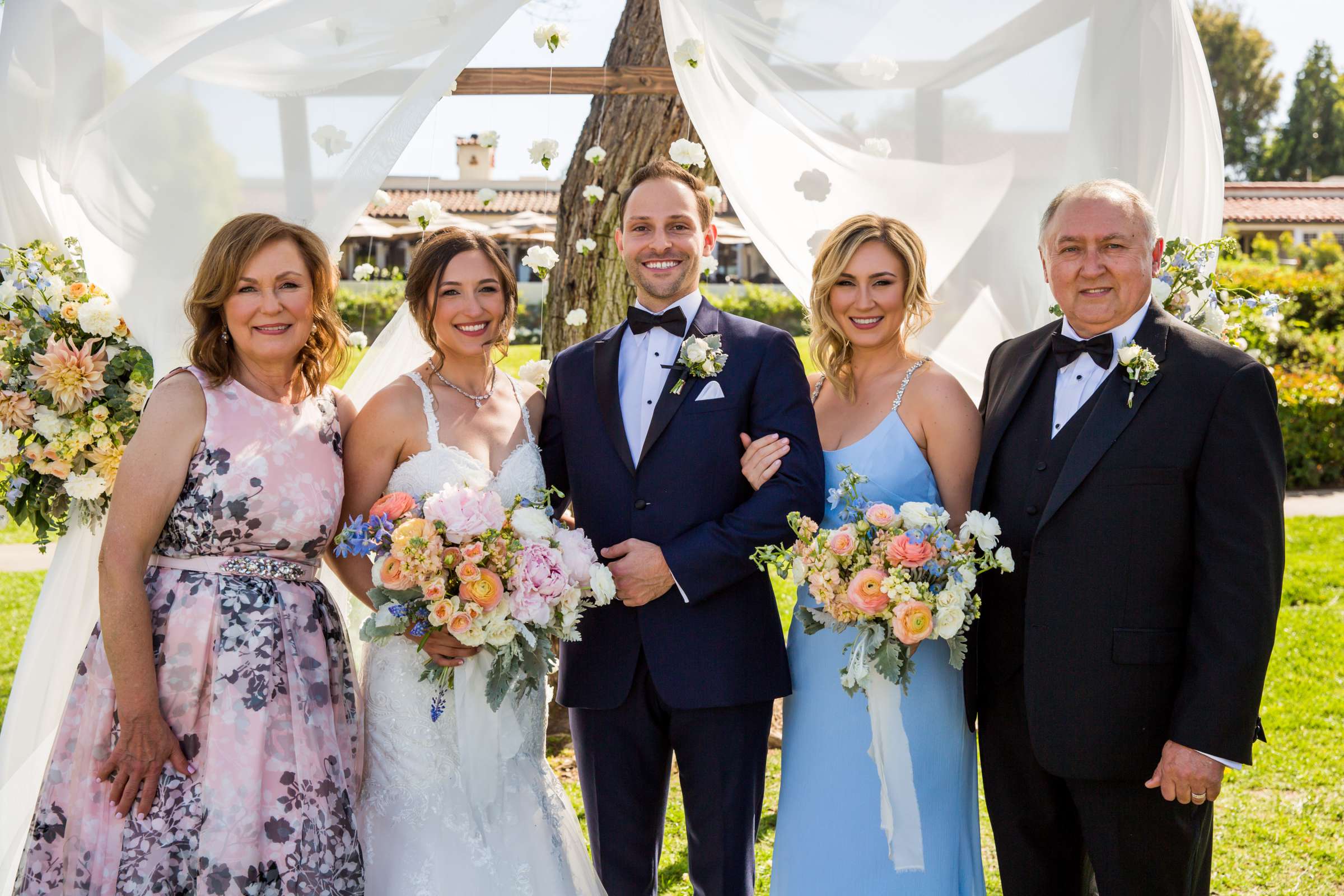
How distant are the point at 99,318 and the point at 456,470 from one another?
1229mm

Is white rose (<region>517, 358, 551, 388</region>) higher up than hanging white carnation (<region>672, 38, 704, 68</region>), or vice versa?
hanging white carnation (<region>672, 38, 704, 68</region>)

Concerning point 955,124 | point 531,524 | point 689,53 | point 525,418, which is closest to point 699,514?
point 531,524

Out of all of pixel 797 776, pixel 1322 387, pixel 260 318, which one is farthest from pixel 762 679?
pixel 1322 387

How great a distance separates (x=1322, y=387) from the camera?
417 inches

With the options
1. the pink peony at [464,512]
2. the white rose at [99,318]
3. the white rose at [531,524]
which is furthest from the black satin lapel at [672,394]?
the white rose at [99,318]

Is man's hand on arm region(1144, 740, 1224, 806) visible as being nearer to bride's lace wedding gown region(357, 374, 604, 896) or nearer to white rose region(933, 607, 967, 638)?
white rose region(933, 607, 967, 638)

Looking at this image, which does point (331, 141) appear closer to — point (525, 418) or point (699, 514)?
point (525, 418)

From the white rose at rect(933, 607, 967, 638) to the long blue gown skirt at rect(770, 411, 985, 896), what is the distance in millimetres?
495

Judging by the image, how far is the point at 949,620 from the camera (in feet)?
9.31

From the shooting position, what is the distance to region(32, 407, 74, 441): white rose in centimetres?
338

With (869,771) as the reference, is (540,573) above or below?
above

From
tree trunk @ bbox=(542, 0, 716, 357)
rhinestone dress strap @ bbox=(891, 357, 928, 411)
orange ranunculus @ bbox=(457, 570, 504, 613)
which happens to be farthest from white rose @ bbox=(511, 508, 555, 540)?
tree trunk @ bbox=(542, 0, 716, 357)

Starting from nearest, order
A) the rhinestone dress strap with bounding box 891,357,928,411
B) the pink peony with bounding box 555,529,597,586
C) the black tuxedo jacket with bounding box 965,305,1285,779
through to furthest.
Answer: the black tuxedo jacket with bounding box 965,305,1285,779
the pink peony with bounding box 555,529,597,586
the rhinestone dress strap with bounding box 891,357,928,411

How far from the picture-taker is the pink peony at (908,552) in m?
2.85
